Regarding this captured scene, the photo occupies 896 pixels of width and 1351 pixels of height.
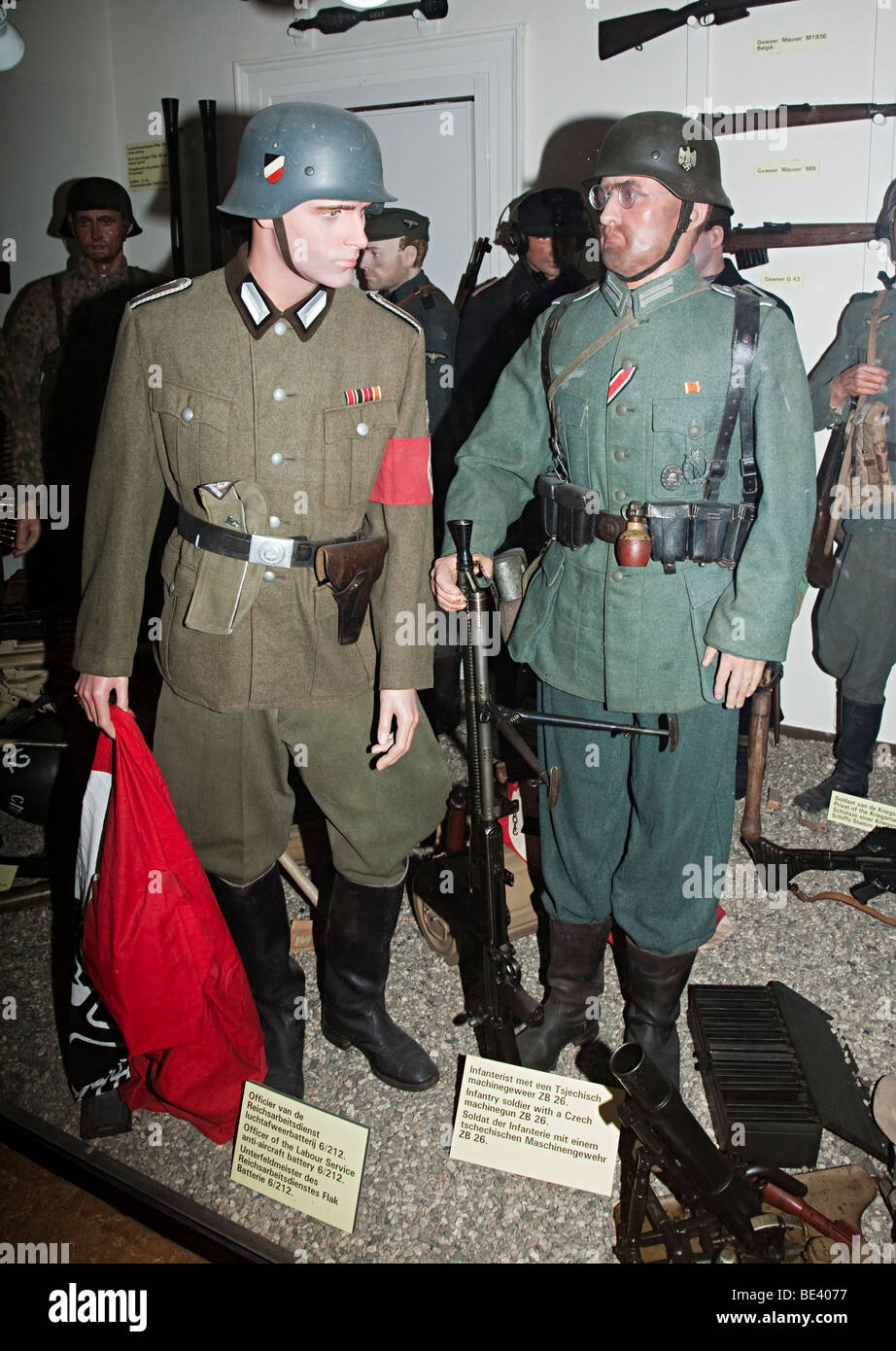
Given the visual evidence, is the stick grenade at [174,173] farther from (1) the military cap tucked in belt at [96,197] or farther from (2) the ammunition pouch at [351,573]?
(2) the ammunition pouch at [351,573]

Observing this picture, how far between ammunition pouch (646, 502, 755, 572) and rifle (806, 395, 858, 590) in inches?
79.0

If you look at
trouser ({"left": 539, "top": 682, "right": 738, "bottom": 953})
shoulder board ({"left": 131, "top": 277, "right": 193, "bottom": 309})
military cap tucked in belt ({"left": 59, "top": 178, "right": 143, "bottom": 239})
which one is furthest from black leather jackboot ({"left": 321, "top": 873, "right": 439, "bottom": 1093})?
military cap tucked in belt ({"left": 59, "top": 178, "right": 143, "bottom": 239})

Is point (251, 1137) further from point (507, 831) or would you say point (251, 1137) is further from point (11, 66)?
point (11, 66)

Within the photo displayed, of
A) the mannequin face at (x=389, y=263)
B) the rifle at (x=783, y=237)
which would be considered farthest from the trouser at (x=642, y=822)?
the rifle at (x=783, y=237)

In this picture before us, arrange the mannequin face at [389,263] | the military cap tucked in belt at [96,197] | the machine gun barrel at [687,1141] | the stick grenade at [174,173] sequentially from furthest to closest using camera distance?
1. the stick grenade at [174,173]
2. the military cap tucked in belt at [96,197]
3. the mannequin face at [389,263]
4. the machine gun barrel at [687,1141]

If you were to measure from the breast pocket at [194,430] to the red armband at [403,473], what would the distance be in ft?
1.21

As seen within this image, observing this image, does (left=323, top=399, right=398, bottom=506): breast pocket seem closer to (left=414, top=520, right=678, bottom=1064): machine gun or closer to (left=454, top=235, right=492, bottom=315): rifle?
(left=414, top=520, right=678, bottom=1064): machine gun

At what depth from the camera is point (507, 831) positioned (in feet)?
11.8

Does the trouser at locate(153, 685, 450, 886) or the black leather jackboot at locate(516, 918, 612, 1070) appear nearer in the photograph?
the trouser at locate(153, 685, 450, 886)

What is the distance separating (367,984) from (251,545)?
4.03 feet

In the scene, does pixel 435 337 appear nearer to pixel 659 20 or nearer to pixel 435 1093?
pixel 659 20

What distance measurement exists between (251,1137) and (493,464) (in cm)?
171

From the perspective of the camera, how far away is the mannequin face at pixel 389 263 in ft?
15.1

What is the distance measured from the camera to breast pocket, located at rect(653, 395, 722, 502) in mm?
2184
